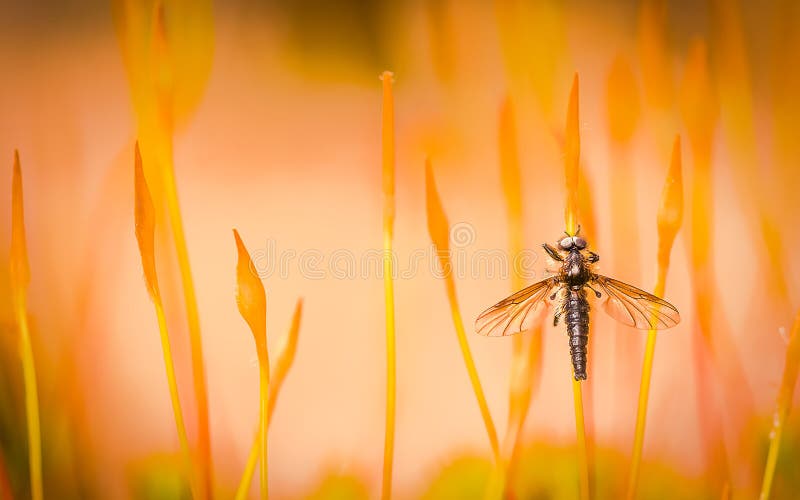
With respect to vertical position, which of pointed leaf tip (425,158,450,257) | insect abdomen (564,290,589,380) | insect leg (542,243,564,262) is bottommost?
insect abdomen (564,290,589,380)

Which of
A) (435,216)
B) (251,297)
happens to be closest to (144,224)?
(251,297)

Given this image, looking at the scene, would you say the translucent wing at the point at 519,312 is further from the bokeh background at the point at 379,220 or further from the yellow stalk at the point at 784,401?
the yellow stalk at the point at 784,401

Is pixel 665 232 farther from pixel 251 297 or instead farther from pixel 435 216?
pixel 251 297

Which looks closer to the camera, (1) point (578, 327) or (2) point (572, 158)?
(1) point (578, 327)

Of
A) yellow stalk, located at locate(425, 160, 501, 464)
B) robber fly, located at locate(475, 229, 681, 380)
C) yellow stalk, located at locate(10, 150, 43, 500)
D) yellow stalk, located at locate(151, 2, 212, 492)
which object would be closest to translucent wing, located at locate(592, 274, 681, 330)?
robber fly, located at locate(475, 229, 681, 380)

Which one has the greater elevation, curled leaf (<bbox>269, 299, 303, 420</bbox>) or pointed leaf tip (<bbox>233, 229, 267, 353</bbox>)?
pointed leaf tip (<bbox>233, 229, 267, 353</bbox>)

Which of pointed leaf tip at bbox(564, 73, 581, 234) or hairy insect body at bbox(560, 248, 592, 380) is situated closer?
hairy insect body at bbox(560, 248, 592, 380)

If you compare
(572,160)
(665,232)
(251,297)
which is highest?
(572,160)

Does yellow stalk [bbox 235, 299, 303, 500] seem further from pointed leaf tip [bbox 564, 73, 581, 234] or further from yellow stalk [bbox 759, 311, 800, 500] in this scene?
yellow stalk [bbox 759, 311, 800, 500]
